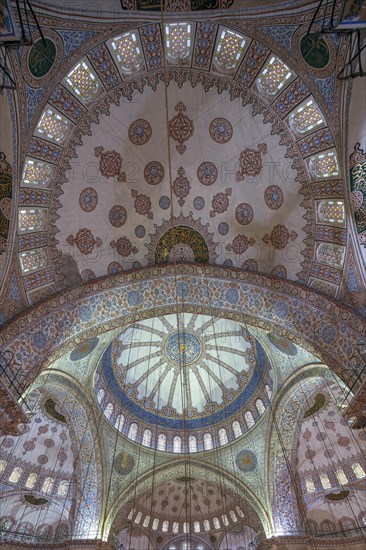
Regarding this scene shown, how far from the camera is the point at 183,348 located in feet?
53.4

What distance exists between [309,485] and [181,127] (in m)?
13.6

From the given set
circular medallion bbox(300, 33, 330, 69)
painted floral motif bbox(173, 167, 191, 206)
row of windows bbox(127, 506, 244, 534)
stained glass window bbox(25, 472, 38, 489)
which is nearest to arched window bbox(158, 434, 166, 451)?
row of windows bbox(127, 506, 244, 534)

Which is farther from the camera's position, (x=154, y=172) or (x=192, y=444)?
(x=192, y=444)

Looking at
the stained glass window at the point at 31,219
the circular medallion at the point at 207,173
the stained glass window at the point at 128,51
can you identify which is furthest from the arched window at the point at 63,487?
the stained glass window at the point at 128,51

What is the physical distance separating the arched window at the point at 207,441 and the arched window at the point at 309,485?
389cm

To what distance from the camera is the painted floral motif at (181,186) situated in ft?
32.9

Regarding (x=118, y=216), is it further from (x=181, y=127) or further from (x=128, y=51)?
(x=128, y=51)

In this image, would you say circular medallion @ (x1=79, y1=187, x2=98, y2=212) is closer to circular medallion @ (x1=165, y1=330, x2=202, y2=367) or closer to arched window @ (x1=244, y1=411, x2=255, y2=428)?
circular medallion @ (x1=165, y1=330, x2=202, y2=367)

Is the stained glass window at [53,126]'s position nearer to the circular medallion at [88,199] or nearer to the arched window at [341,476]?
the circular medallion at [88,199]

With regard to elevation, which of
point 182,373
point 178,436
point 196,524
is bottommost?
point 196,524

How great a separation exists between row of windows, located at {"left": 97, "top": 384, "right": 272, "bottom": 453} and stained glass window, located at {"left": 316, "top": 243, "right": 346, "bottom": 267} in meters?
6.98

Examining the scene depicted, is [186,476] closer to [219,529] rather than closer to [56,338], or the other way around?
[219,529]

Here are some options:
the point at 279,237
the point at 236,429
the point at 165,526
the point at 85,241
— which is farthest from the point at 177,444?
the point at 279,237

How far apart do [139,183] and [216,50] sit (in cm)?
361
